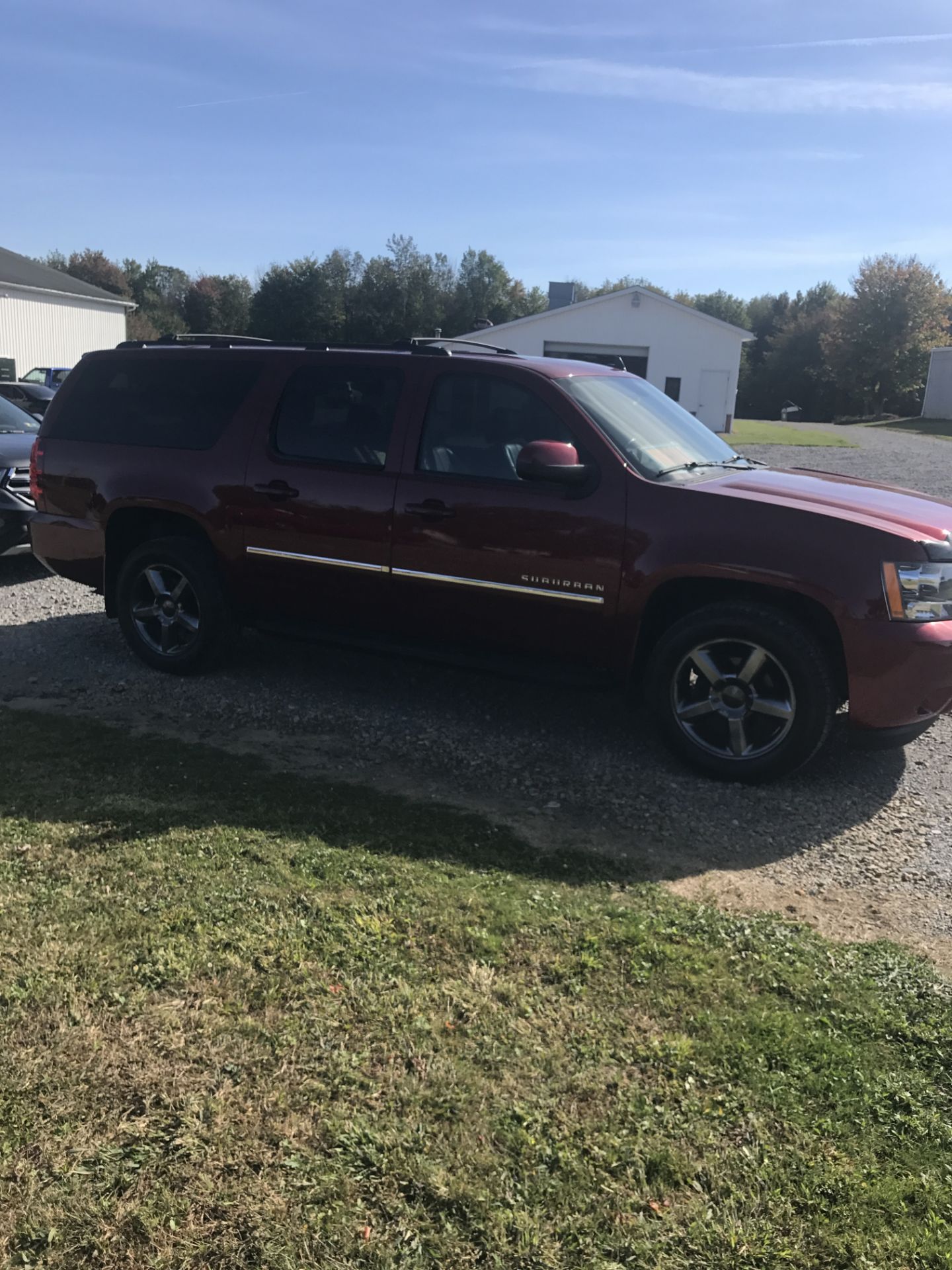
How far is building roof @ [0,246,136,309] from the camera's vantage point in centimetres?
3991

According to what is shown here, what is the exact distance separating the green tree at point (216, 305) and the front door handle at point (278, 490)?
85226 mm

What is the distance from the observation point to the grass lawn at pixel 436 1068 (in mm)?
2221

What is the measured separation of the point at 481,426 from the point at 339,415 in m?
0.90

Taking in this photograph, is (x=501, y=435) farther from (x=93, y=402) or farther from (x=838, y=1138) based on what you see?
(x=838, y=1138)

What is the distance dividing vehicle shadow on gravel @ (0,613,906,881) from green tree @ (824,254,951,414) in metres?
70.9

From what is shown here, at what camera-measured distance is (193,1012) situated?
2920 mm

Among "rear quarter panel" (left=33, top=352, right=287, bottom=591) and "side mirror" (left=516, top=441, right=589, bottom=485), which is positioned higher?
"side mirror" (left=516, top=441, right=589, bottom=485)

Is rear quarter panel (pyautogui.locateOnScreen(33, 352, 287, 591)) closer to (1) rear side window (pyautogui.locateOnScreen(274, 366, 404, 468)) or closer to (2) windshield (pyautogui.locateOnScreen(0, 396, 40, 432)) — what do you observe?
(1) rear side window (pyautogui.locateOnScreen(274, 366, 404, 468))

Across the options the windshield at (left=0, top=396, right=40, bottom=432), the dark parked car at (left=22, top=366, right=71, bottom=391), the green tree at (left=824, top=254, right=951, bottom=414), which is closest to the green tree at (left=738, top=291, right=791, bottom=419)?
the green tree at (left=824, top=254, right=951, bottom=414)

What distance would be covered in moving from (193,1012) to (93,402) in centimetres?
476

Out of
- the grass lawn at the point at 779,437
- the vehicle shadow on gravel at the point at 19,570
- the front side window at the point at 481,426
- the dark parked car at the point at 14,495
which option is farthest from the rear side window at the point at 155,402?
the grass lawn at the point at 779,437

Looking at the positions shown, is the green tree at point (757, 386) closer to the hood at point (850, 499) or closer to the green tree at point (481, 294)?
the green tree at point (481, 294)

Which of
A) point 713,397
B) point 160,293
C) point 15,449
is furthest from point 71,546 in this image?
point 160,293

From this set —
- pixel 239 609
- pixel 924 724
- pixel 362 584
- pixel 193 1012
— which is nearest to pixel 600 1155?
pixel 193 1012
